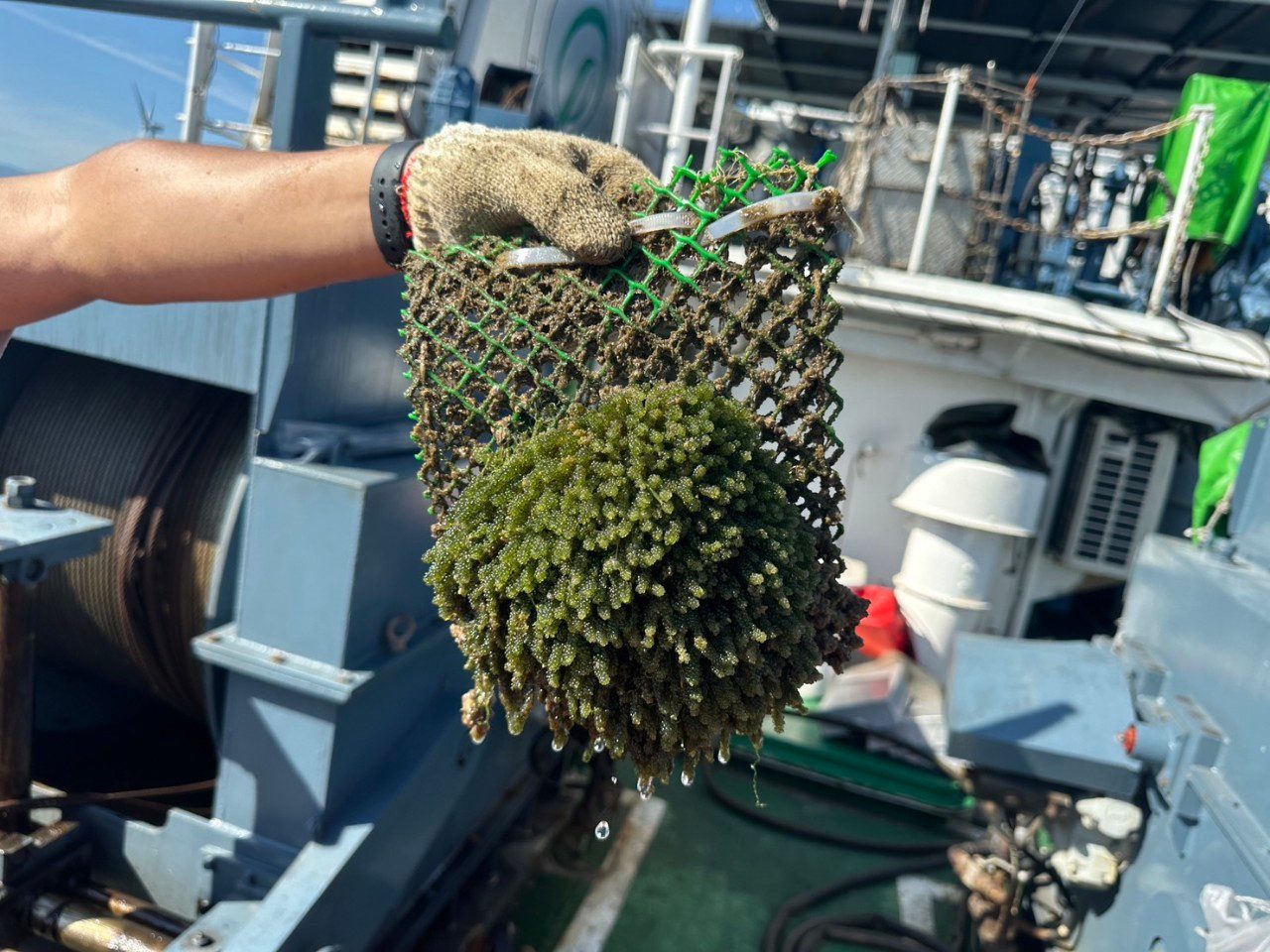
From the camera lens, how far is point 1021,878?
12.1ft

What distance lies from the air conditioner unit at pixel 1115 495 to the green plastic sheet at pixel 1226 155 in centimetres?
137

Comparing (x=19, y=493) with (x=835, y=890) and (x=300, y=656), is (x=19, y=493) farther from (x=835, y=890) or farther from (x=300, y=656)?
(x=835, y=890)

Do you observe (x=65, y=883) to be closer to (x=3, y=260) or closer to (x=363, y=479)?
(x=363, y=479)

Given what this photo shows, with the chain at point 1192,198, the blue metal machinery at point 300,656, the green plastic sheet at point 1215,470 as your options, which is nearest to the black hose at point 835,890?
the blue metal machinery at point 300,656

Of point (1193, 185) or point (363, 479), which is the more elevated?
point (1193, 185)

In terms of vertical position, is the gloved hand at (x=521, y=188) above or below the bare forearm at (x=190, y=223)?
above

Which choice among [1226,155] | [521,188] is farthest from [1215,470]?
[521,188]

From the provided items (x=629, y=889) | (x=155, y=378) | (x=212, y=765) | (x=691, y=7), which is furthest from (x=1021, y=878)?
(x=691, y=7)

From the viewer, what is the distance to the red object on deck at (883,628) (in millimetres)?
5535

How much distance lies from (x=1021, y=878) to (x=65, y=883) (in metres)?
3.53

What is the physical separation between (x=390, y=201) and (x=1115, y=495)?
241 inches

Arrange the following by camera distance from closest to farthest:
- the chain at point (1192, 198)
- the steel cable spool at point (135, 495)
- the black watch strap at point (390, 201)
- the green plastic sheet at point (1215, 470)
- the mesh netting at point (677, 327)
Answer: the mesh netting at point (677, 327) → the black watch strap at point (390, 201) → the steel cable spool at point (135, 495) → the green plastic sheet at point (1215, 470) → the chain at point (1192, 198)

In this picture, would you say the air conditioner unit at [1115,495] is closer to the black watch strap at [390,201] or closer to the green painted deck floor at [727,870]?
the green painted deck floor at [727,870]

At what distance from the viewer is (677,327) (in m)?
1.15
